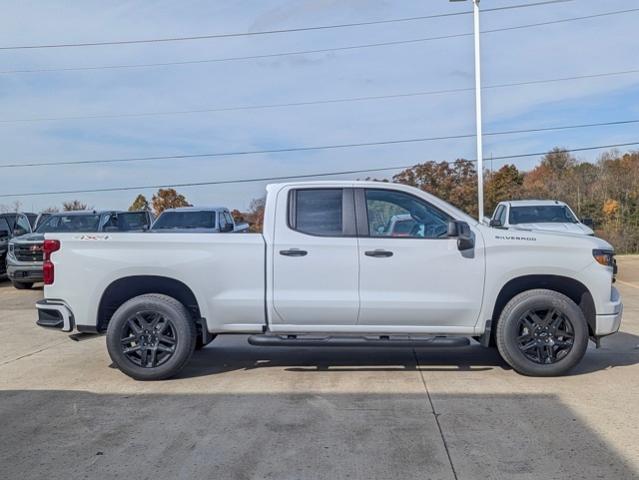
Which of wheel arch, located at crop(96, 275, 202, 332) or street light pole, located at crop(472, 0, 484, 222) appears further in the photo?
street light pole, located at crop(472, 0, 484, 222)

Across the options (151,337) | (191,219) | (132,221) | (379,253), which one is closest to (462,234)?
(379,253)

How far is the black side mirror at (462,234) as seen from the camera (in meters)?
6.32

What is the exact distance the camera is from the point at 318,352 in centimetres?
809

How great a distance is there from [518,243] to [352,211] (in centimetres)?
171

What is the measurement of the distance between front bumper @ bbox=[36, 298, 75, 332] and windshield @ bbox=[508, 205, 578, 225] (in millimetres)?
12459

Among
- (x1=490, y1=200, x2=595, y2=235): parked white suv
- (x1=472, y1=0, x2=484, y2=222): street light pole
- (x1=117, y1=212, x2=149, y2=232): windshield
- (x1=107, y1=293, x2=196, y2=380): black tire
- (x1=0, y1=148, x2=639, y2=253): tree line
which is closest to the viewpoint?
(x1=107, y1=293, x2=196, y2=380): black tire

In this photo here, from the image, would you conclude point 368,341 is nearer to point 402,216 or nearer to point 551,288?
point 402,216

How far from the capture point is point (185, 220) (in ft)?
52.2

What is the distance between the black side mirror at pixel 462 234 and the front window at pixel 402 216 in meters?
0.21

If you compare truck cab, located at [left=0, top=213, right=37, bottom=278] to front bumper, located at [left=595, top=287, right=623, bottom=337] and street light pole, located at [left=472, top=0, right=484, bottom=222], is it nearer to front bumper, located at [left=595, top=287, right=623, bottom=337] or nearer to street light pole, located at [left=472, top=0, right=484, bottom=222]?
street light pole, located at [left=472, top=0, right=484, bottom=222]

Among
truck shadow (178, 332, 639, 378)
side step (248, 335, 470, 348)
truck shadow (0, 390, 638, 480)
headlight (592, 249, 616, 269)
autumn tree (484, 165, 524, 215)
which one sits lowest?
truck shadow (0, 390, 638, 480)

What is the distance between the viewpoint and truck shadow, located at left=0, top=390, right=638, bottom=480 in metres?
4.36

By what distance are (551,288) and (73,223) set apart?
44.7 feet

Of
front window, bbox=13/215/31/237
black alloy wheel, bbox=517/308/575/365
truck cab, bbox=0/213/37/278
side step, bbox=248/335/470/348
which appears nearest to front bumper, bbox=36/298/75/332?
side step, bbox=248/335/470/348
